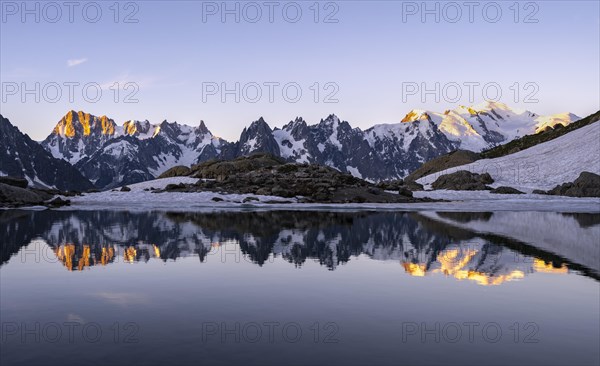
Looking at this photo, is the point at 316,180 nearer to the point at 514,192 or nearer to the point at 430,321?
the point at 514,192

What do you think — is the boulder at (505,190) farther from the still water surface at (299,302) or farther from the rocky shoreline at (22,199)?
the still water surface at (299,302)

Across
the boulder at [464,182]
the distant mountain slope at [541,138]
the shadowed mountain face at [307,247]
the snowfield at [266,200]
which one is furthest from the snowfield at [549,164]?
the shadowed mountain face at [307,247]

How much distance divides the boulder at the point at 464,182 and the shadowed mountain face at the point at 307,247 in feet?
236

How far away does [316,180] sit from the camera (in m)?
106

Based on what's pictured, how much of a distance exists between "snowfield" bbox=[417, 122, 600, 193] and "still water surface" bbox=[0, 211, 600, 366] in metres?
81.2

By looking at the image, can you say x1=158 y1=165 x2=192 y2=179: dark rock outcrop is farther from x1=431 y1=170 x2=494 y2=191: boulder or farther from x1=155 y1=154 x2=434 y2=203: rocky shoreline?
x1=431 y1=170 x2=494 y2=191: boulder

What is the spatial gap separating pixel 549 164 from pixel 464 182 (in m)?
25.8

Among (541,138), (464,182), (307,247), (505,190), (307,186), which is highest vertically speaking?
(541,138)

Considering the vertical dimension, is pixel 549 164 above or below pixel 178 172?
above

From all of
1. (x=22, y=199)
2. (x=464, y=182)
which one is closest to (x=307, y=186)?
(x=464, y=182)

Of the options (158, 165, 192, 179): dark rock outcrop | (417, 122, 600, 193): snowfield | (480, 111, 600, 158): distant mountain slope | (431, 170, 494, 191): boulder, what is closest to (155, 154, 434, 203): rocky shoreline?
(431, 170, 494, 191): boulder

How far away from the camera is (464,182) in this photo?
120125mm

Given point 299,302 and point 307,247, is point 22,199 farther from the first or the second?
point 299,302

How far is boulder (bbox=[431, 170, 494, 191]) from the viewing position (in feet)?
375
